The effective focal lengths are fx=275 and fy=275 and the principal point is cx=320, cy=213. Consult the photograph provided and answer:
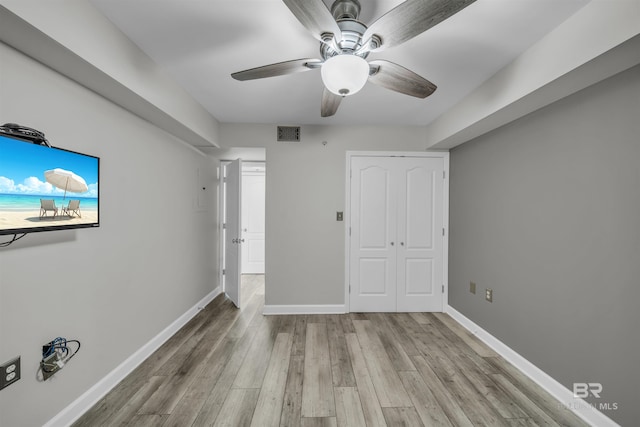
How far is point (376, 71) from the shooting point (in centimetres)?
160

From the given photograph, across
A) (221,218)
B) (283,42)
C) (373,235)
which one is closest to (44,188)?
(283,42)

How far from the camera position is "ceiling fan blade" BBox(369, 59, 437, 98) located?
60.8 inches

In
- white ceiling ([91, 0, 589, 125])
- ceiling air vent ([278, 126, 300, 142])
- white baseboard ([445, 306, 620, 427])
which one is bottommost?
white baseboard ([445, 306, 620, 427])

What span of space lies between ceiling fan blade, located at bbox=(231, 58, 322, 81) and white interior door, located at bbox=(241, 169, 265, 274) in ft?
13.4

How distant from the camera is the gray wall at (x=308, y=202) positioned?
3500mm

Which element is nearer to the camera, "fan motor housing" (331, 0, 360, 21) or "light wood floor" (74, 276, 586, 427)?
"fan motor housing" (331, 0, 360, 21)

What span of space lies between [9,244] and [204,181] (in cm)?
244

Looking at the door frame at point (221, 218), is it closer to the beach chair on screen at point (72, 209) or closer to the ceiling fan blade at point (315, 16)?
the beach chair on screen at point (72, 209)

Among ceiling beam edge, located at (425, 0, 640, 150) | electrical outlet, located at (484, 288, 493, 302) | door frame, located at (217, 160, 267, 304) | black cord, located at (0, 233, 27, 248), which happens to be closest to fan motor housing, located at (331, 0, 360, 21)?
ceiling beam edge, located at (425, 0, 640, 150)

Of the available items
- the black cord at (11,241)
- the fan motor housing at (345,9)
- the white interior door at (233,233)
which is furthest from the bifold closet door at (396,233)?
the black cord at (11,241)

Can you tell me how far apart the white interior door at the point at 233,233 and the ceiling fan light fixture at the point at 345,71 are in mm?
2436

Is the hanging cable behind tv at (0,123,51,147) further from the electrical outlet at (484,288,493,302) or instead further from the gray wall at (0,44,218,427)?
the electrical outlet at (484,288,493,302)

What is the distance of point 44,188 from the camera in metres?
1.42

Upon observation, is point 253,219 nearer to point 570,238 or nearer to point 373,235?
point 373,235
